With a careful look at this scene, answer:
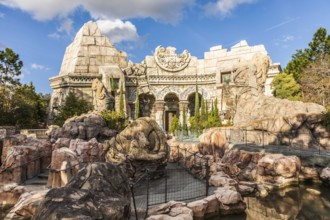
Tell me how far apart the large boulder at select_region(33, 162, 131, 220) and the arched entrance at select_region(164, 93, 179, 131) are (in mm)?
25194

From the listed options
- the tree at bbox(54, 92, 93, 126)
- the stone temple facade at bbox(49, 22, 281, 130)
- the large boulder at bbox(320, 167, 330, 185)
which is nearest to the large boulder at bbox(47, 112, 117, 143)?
the tree at bbox(54, 92, 93, 126)

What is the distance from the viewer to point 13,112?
24.1 metres

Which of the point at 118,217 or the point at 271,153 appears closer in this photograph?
→ the point at 118,217

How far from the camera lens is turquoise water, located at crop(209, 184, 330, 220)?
27.2 feet

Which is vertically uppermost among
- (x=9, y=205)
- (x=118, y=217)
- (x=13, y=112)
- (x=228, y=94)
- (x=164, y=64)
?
(x=164, y=64)

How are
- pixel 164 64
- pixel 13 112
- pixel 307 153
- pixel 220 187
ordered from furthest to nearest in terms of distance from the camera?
pixel 164 64
pixel 13 112
pixel 307 153
pixel 220 187

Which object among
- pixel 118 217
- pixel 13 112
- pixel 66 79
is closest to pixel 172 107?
pixel 66 79

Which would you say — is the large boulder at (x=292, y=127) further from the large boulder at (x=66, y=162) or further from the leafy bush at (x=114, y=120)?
the large boulder at (x=66, y=162)

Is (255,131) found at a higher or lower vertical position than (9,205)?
higher

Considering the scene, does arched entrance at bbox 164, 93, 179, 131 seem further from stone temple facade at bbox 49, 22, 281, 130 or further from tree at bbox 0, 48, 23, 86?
tree at bbox 0, 48, 23, 86

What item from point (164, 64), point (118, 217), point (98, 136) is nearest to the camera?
point (118, 217)

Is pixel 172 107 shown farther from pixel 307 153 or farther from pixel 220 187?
pixel 220 187

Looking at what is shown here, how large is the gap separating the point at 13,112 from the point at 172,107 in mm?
16191

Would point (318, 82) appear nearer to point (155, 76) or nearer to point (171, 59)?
point (171, 59)
